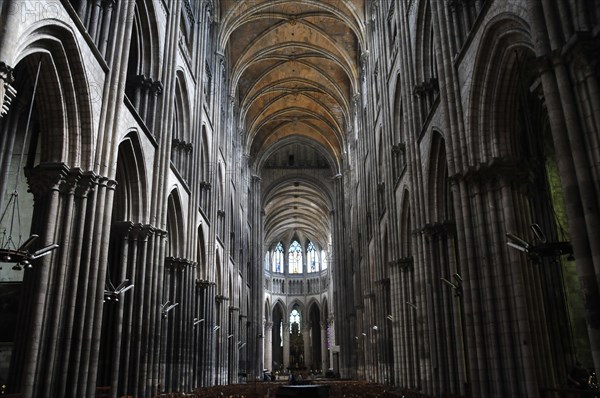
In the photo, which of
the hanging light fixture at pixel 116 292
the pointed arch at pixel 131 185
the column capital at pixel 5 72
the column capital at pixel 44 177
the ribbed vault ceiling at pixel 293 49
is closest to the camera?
the column capital at pixel 5 72

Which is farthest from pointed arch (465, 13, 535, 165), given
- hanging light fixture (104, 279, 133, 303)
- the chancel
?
hanging light fixture (104, 279, 133, 303)

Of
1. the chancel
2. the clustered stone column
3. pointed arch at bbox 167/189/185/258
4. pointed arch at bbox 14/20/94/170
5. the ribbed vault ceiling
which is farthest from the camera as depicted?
the ribbed vault ceiling

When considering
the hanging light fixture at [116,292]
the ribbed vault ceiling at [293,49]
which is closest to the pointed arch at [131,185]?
the hanging light fixture at [116,292]

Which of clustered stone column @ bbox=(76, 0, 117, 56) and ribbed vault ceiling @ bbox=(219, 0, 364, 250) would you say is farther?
ribbed vault ceiling @ bbox=(219, 0, 364, 250)

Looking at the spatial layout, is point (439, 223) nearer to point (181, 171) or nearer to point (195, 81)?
point (181, 171)

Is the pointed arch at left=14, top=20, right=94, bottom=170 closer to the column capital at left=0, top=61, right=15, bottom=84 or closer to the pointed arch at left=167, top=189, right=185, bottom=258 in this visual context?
the column capital at left=0, top=61, right=15, bottom=84

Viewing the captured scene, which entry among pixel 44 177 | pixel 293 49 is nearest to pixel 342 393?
pixel 44 177

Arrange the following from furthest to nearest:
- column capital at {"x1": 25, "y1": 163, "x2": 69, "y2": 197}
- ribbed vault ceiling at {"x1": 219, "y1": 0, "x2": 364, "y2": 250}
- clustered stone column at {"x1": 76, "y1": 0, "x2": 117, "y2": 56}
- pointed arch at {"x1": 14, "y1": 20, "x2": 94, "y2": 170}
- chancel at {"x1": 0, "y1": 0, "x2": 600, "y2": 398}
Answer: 1. ribbed vault ceiling at {"x1": 219, "y1": 0, "x2": 364, "y2": 250}
2. clustered stone column at {"x1": 76, "y1": 0, "x2": 117, "y2": 56}
3. column capital at {"x1": 25, "y1": 163, "x2": 69, "y2": 197}
4. pointed arch at {"x1": 14, "y1": 20, "x2": 94, "y2": 170}
5. chancel at {"x1": 0, "y1": 0, "x2": 600, "y2": 398}

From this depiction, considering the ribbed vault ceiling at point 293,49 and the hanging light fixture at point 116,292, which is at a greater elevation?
the ribbed vault ceiling at point 293,49

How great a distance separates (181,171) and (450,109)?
13.1 meters

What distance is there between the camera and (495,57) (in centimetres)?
1195

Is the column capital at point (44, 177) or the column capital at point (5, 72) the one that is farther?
the column capital at point (44, 177)

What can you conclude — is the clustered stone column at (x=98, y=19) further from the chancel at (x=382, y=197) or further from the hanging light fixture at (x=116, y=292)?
the hanging light fixture at (x=116, y=292)

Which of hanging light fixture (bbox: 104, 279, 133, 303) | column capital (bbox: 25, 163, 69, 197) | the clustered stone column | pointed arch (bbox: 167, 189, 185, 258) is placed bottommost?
hanging light fixture (bbox: 104, 279, 133, 303)
